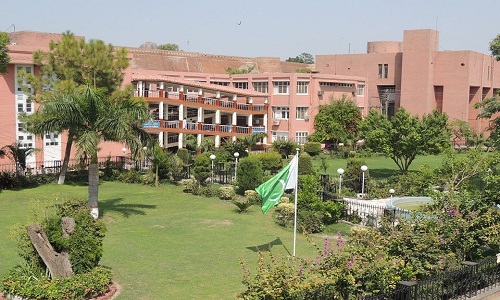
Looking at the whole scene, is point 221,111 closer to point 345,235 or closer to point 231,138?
point 231,138

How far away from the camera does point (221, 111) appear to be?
4531 centimetres

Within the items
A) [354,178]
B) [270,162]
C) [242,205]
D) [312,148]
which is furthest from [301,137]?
[242,205]

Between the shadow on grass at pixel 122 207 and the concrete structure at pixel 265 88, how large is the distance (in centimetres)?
822

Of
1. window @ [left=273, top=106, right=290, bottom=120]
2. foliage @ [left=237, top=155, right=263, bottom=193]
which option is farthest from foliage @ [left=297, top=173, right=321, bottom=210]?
window @ [left=273, top=106, right=290, bottom=120]

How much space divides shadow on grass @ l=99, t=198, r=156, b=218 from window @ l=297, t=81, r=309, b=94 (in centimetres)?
2745

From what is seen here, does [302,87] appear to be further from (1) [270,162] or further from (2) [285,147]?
(1) [270,162]

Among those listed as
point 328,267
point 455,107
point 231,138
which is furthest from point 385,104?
point 328,267

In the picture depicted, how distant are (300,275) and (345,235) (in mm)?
9499

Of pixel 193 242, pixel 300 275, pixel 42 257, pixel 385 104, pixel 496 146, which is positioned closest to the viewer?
pixel 300 275

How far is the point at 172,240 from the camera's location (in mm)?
17609

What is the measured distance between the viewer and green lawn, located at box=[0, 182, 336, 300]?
13359mm

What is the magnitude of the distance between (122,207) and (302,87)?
29380 mm

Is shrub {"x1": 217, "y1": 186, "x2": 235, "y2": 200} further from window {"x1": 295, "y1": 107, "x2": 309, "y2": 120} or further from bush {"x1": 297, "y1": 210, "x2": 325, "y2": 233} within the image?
window {"x1": 295, "y1": 107, "x2": 309, "y2": 120}

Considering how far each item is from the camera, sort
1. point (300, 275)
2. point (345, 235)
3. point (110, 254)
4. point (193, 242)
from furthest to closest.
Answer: point (345, 235), point (193, 242), point (110, 254), point (300, 275)
